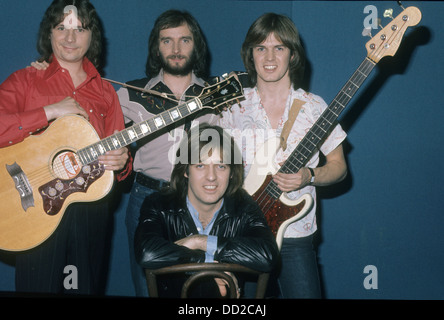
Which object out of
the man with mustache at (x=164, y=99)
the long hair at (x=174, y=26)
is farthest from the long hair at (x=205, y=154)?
the long hair at (x=174, y=26)

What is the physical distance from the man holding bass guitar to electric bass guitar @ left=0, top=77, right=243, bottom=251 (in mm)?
216

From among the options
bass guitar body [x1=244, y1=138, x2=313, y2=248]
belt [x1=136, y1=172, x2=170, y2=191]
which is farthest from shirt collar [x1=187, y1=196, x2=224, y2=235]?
belt [x1=136, y1=172, x2=170, y2=191]

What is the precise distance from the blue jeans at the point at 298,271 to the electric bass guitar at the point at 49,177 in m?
0.90

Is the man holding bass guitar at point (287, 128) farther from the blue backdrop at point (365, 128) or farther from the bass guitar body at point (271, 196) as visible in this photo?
the blue backdrop at point (365, 128)

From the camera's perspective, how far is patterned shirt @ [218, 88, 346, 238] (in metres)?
2.32

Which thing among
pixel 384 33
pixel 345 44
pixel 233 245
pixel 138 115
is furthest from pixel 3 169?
pixel 345 44

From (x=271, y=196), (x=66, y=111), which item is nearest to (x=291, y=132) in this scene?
(x=271, y=196)

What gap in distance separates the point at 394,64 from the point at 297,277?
1.59 meters

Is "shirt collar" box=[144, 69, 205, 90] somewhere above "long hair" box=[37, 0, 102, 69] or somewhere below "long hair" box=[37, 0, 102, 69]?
below

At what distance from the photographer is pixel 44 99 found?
2178 millimetres

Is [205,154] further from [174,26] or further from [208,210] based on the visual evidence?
[174,26]

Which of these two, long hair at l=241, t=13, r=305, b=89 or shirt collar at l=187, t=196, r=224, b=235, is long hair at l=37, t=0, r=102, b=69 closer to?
long hair at l=241, t=13, r=305, b=89

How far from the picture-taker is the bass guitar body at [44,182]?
2137mm

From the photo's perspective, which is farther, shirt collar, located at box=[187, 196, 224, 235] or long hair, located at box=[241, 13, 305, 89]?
long hair, located at box=[241, 13, 305, 89]
